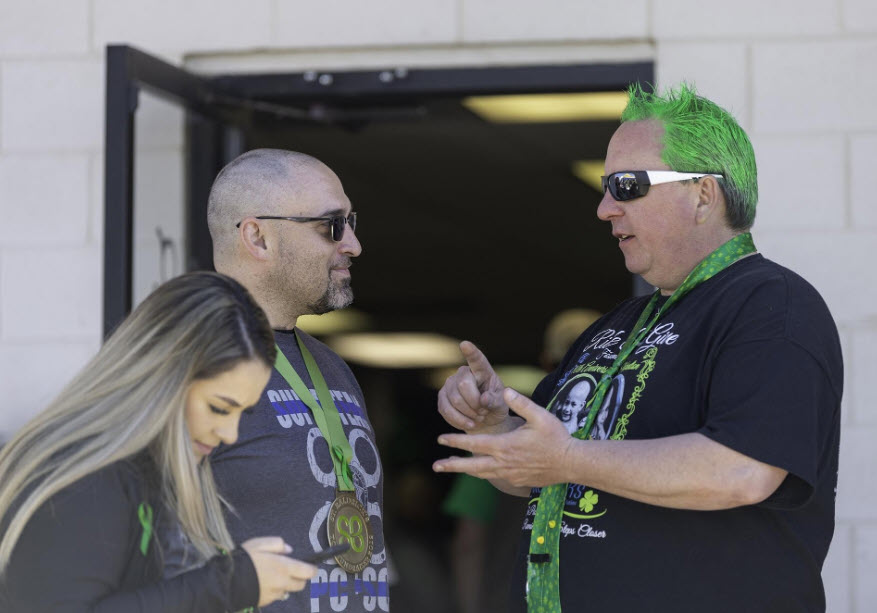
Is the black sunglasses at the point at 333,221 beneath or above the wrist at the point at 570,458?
above

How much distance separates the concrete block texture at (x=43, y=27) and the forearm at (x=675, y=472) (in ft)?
9.49

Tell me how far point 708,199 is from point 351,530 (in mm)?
949

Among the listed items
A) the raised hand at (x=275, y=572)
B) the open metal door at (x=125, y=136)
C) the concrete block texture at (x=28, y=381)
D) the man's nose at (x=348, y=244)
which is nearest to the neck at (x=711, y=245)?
the man's nose at (x=348, y=244)

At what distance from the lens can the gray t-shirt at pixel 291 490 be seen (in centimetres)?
241

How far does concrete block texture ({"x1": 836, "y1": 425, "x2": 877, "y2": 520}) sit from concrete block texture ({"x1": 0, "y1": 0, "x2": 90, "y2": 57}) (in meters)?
2.86

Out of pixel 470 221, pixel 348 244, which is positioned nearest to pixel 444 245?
pixel 470 221

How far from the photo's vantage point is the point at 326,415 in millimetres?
2600

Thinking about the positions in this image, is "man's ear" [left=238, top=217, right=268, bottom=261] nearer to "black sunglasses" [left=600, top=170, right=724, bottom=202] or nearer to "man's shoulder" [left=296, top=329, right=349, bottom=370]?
"man's shoulder" [left=296, top=329, right=349, bottom=370]

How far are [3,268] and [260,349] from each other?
277 cm

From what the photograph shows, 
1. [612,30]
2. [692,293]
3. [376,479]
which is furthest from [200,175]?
[692,293]

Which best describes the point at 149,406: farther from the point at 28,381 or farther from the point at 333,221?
the point at 28,381

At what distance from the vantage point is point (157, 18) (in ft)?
14.7

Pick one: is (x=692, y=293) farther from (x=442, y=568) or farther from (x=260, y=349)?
(x=442, y=568)

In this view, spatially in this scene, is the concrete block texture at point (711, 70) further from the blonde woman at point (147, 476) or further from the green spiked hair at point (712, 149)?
the blonde woman at point (147, 476)
